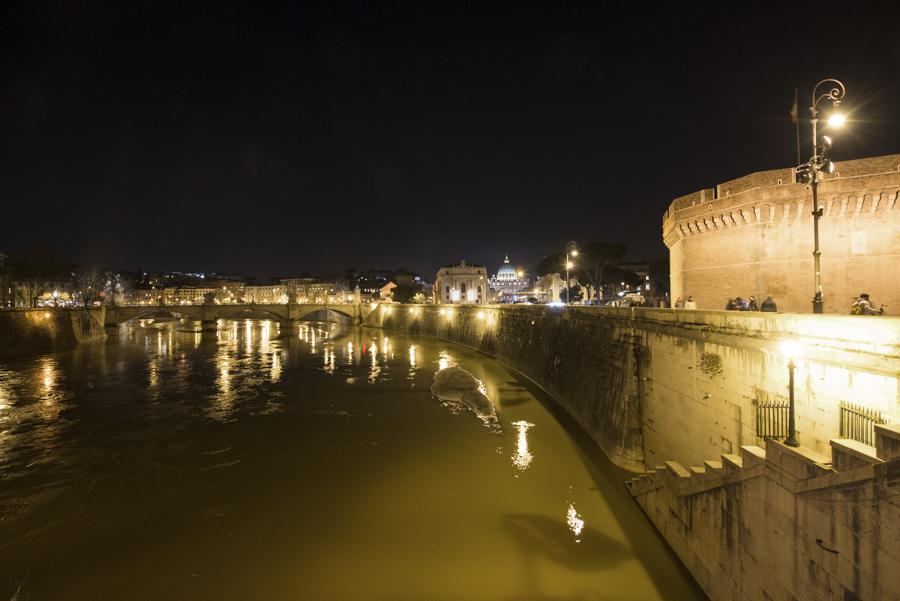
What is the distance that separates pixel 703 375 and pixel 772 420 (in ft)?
7.81

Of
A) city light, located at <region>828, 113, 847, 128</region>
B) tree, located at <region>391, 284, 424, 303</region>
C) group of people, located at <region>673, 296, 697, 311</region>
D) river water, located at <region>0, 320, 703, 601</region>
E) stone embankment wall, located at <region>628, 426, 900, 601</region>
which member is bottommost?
river water, located at <region>0, 320, 703, 601</region>

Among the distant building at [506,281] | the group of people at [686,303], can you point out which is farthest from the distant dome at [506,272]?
the group of people at [686,303]

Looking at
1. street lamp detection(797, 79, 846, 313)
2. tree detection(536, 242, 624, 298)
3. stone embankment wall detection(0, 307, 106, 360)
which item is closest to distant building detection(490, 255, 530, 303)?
tree detection(536, 242, 624, 298)

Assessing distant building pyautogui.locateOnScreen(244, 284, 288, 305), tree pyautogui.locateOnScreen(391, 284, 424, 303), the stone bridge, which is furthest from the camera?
distant building pyautogui.locateOnScreen(244, 284, 288, 305)

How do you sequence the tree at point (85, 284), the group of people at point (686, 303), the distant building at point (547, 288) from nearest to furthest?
the group of people at point (686, 303) < the tree at point (85, 284) < the distant building at point (547, 288)

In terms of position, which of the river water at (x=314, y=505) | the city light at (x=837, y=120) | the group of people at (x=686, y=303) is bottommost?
the river water at (x=314, y=505)

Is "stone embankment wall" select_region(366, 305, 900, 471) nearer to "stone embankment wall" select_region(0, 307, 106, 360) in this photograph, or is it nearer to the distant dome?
"stone embankment wall" select_region(0, 307, 106, 360)

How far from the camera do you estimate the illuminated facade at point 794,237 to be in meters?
16.1

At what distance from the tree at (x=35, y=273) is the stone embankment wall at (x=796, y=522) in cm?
7112

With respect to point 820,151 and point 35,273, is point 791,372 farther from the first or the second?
point 35,273

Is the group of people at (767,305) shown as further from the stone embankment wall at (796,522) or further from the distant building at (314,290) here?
the distant building at (314,290)

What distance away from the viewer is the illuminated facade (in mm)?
16125

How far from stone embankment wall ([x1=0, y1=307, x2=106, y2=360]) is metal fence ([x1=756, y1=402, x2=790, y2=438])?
5388cm

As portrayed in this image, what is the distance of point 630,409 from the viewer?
45.8 feet
